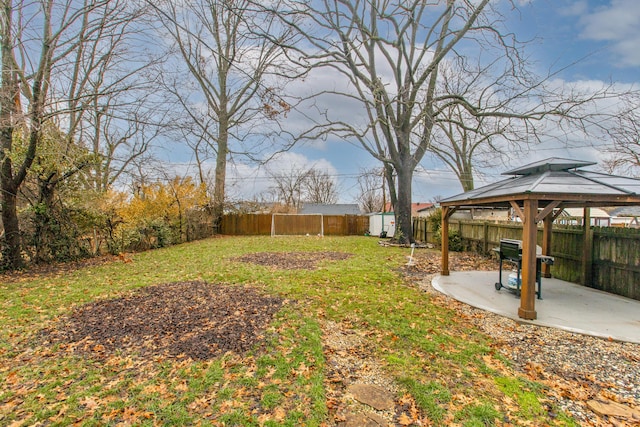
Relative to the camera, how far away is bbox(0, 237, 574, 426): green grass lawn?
2.21 m

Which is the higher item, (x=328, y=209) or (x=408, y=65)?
(x=408, y=65)

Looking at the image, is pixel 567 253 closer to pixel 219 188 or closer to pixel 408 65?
pixel 408 65

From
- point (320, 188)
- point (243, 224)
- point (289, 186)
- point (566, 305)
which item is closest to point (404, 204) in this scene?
point (566, 305)

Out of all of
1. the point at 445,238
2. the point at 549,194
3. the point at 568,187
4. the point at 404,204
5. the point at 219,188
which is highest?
the point at 219,188

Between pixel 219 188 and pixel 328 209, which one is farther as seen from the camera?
pixel 328 209

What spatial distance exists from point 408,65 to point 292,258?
8224mm

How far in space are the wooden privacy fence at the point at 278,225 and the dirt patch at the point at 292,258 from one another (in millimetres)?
7851

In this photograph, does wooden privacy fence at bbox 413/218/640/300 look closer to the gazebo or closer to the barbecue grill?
the gazebo

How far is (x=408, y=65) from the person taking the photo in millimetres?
10891

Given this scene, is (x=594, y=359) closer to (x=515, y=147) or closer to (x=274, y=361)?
(x=274, y=361)

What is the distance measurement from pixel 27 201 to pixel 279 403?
8779mm

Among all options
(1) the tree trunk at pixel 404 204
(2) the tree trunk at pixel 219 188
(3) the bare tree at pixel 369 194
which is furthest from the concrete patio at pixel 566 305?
(3) the bare tree at pixel 369 194

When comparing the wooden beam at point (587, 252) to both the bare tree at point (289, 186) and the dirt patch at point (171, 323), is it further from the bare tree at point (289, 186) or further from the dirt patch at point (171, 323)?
the bare tree at point (289, 186)

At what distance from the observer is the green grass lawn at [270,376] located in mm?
2207
